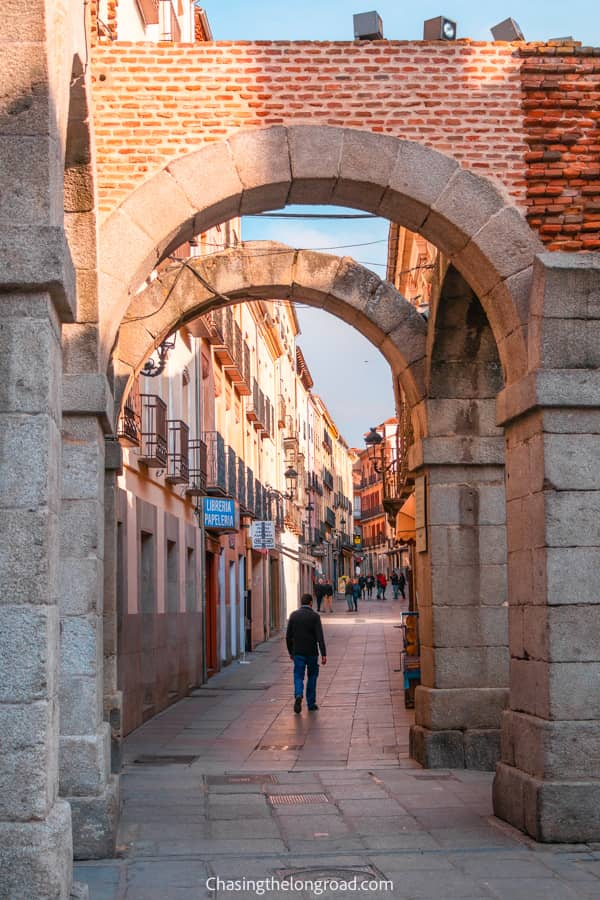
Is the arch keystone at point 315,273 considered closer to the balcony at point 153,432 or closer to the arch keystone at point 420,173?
the balcony at point 153,432

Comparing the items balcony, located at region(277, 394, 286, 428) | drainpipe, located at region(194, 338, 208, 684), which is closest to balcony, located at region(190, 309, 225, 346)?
drainpipe, located at region(194, 338, 208, 684)

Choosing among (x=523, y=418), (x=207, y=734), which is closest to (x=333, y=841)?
(x=523, y=418)

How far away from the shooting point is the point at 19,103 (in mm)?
5527

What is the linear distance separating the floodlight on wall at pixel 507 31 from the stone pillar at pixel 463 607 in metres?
3.79

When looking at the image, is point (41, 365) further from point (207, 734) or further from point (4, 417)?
point (207, 734)

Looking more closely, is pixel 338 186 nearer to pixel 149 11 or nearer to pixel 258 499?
pixel 149 11

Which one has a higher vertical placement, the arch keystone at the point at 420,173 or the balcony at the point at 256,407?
the balcony at the point at 256,407

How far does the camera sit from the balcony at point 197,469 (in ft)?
68.2

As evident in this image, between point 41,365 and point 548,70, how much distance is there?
16.7ft

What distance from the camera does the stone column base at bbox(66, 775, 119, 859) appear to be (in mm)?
7418

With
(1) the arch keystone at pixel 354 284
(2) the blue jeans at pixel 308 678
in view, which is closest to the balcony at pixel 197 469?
(2) the blue jeans at pixel 308 678

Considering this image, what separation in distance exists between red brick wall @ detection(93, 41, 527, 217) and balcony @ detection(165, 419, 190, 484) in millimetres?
9912

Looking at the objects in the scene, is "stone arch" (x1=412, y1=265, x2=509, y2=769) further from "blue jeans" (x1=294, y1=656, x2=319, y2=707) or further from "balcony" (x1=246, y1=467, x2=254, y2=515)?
"balcony" (x1=246, y1=467, x2=254, y2=515)

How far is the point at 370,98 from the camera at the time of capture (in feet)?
29.0
